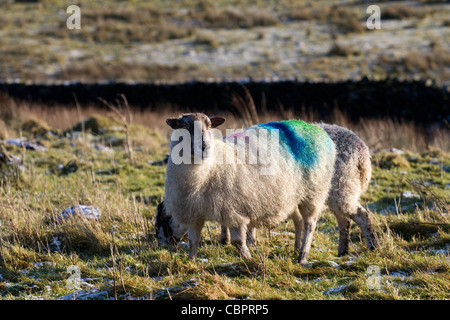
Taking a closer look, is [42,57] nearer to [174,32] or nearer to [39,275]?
[174,32]

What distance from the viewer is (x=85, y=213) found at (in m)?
7.29

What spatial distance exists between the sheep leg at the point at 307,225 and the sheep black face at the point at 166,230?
1.43 metres

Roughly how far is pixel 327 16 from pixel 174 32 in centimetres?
973

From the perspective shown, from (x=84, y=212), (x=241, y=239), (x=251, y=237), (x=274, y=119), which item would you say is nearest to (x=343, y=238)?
(x=251, y=237)

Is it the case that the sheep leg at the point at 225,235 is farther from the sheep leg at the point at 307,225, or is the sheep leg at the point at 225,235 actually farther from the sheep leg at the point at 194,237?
the sheep leg at the point at 307,225

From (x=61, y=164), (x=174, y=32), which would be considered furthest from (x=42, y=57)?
(x=61, y=164)

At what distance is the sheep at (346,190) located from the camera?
6.42 metres

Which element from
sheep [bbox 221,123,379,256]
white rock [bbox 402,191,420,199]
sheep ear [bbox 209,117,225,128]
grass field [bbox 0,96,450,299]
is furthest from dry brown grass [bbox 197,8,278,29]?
sheep ear [bbox 209,117,225,128]

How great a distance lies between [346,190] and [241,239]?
4.71 feet

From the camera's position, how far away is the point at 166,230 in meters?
6.78

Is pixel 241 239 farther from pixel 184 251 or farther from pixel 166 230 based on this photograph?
pixel 166 230

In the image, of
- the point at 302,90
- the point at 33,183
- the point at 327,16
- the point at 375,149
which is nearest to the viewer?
the point at 33,183

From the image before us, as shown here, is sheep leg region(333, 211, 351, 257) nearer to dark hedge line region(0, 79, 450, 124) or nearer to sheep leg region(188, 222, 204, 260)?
sheep leg region(188, 222, 204, 260)

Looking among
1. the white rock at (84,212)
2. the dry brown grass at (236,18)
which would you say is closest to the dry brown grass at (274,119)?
the white rock at (84,212)
